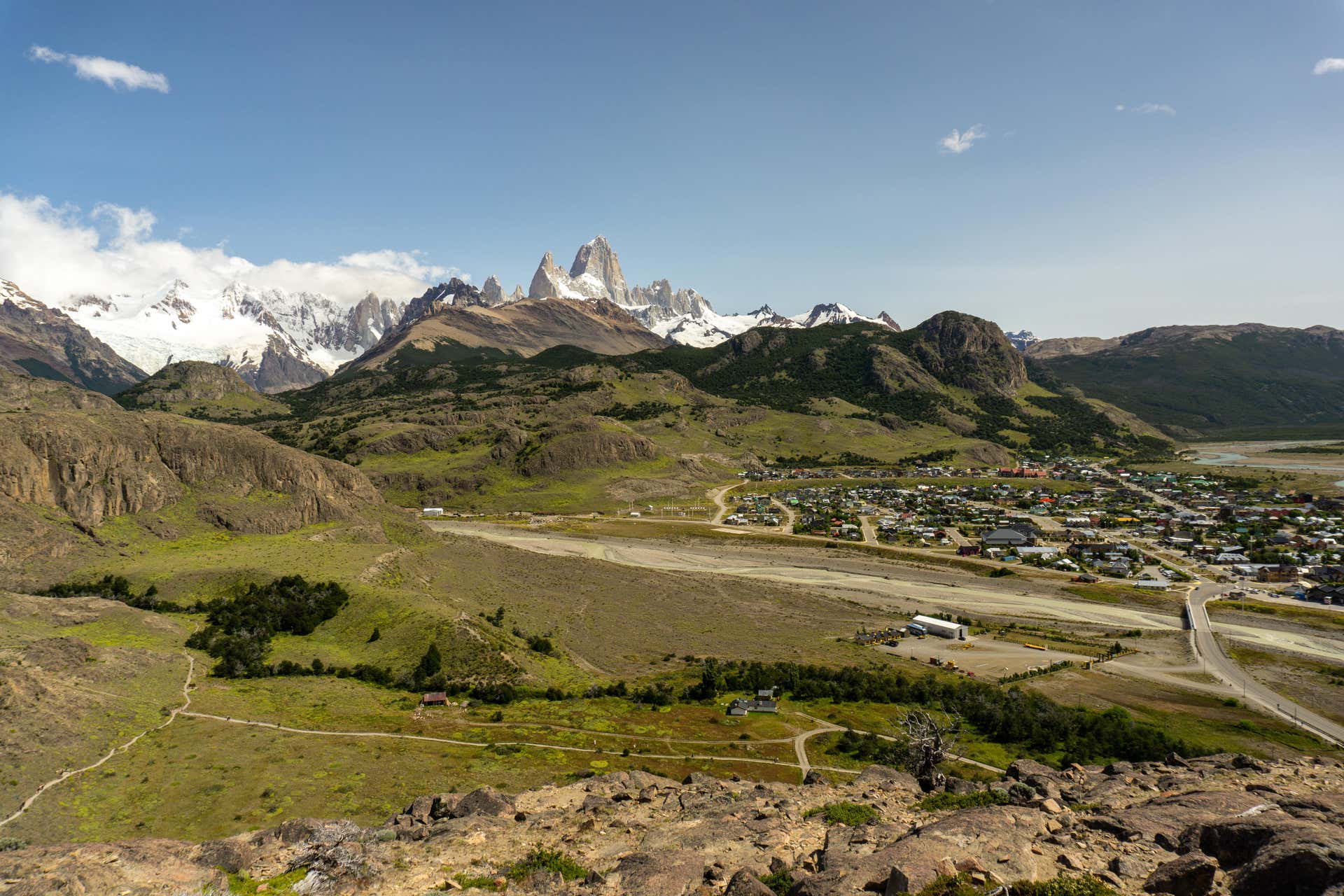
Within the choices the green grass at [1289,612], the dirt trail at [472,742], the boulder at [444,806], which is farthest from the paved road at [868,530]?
the boulder at [444,806]

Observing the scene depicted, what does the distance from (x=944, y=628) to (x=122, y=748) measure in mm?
88819

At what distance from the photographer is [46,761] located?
135 ft

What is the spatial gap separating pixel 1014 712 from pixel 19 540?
11803 centimetres

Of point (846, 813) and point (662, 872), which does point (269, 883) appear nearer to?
point (662, 872)

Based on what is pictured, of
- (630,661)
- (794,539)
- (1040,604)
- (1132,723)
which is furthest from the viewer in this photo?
(794,539)

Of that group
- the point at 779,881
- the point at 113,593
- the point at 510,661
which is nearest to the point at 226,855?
the point at 779,881

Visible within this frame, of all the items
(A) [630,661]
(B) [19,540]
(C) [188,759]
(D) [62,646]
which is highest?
(B) [19,540]

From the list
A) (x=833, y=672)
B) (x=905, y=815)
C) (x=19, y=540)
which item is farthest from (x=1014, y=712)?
(x=19, y=540)

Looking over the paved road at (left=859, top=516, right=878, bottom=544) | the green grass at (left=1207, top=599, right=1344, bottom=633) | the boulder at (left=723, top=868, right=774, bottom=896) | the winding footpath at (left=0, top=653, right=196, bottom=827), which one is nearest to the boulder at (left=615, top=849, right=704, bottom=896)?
the boulder at (left=723, top=868, right=774, bottom=896)

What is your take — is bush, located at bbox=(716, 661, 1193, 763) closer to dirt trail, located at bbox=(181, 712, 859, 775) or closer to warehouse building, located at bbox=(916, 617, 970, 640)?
warehouse building, located at bbox=(916, 617, 970, 640)

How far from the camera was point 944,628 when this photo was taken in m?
89.7

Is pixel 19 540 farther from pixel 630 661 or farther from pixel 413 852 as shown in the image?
pixel 413 852

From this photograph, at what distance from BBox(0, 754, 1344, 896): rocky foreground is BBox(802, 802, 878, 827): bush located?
262 millimetres

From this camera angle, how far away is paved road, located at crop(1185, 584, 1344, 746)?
2386 inches
